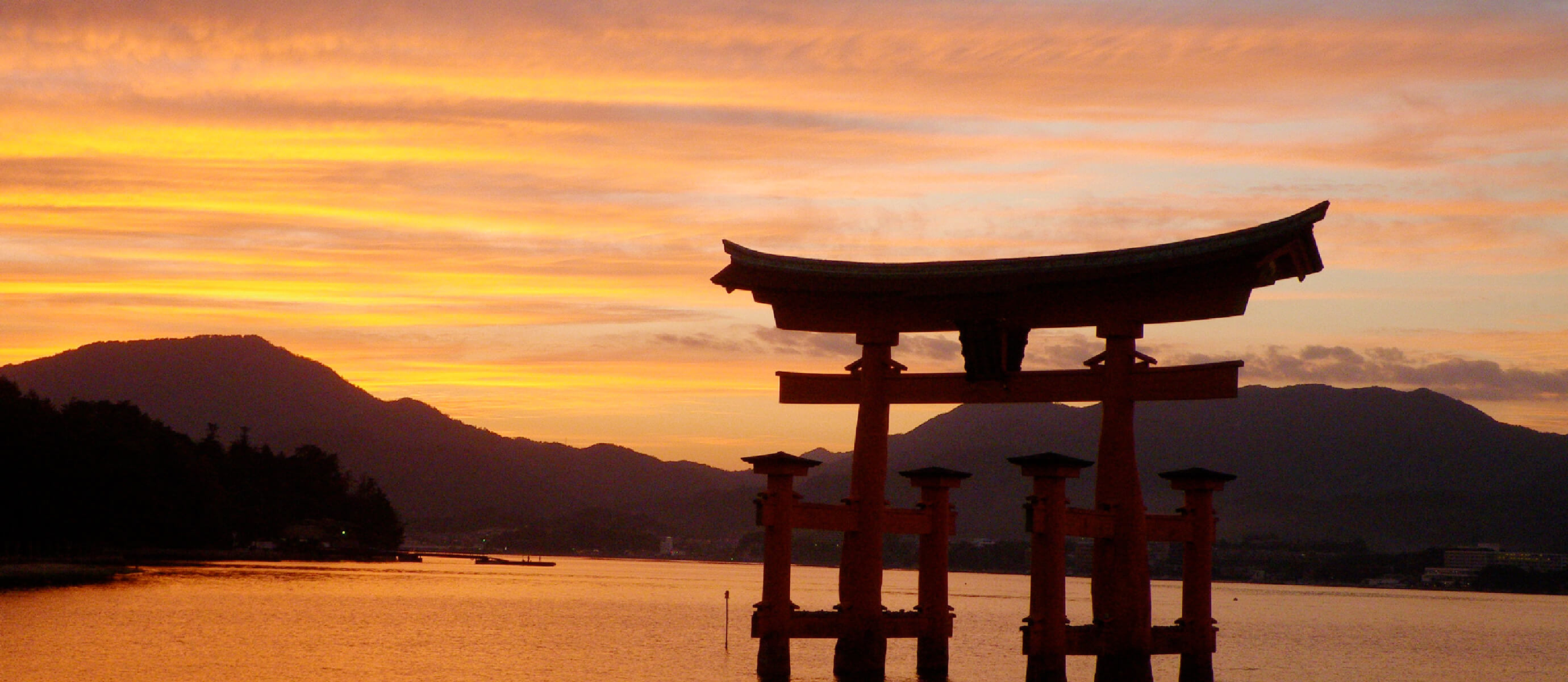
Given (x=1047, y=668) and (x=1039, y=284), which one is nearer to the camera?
(x=1047, y=668)

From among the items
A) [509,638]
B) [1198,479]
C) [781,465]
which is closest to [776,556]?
[781,465]

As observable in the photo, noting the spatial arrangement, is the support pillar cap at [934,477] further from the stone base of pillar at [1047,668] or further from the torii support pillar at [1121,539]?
the stone base of pillar at [1047,668]

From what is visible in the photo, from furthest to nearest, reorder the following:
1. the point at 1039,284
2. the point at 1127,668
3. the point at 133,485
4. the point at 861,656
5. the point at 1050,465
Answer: the point at 133,485, the point at 861,656, the point at 1039,284, the point at 1127,668, the point at 1050,465

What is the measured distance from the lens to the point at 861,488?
33.8 m

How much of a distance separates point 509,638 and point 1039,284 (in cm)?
3596

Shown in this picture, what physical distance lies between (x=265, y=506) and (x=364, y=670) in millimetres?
114748

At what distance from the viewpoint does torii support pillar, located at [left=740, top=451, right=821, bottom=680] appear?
3212cm

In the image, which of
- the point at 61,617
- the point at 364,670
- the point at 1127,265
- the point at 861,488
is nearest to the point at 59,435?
the point at 61,617

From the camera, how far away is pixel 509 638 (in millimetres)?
61062

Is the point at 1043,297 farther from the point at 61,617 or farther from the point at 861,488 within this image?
the point at 61,617

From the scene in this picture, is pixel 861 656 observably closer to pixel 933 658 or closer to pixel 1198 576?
pixel 933 658

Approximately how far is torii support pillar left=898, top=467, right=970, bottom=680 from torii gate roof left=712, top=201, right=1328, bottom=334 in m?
4.05

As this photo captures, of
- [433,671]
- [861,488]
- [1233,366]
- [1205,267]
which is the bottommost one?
[433,671]

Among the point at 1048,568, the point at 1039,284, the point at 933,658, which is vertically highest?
the point at 1039,284
